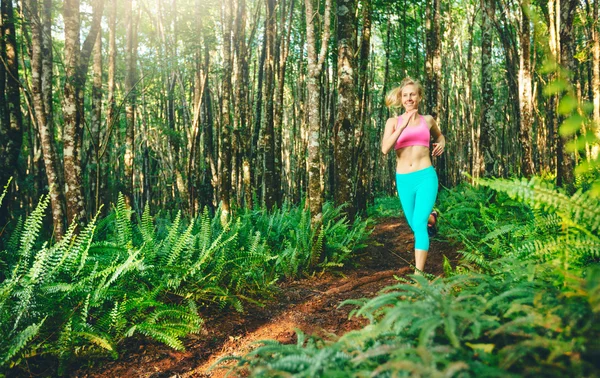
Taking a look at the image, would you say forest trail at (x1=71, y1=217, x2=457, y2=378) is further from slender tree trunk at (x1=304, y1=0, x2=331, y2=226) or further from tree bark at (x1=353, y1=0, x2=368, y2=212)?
tree bark at (x1=353, y1=0, x2=368, y2=212)

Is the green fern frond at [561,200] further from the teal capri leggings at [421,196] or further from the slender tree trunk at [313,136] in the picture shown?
the slender tree trunk at [313,136]

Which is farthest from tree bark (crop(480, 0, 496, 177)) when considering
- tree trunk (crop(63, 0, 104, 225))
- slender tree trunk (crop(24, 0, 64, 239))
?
slender tree trunk (crop(24, 0, 64, 239))

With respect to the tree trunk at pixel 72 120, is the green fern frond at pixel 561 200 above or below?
below

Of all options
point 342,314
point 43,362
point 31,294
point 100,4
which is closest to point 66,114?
point 100,4

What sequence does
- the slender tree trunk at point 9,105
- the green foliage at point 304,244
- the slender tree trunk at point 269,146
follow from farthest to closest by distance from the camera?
the slender tree trunk at point 269,146 → the slender tree trunk at point 9,105 → the green foliage at point 304,244

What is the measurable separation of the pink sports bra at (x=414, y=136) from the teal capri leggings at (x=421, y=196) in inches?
12.2

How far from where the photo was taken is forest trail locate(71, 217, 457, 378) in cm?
270

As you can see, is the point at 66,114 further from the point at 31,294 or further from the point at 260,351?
the point at 260,351

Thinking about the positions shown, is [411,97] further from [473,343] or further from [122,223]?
[122,223]

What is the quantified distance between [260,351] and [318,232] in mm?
3500

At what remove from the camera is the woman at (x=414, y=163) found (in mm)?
3699

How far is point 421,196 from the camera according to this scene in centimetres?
371

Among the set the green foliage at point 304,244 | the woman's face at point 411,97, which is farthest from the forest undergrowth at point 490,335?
the green foliage at point 304,244

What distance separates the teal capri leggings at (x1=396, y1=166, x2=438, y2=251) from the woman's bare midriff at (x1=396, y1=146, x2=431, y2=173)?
5 cm
